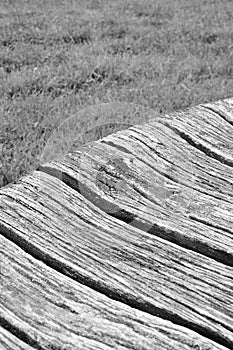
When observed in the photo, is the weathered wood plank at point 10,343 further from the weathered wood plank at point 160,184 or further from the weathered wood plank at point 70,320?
the weathered wood plank at point 160,184

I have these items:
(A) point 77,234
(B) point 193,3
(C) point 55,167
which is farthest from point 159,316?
(B) point 193,3

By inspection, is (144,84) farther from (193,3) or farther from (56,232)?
(56,232)

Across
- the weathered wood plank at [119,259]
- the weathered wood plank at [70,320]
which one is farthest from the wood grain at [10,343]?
the weathered wood plank at [119,259]

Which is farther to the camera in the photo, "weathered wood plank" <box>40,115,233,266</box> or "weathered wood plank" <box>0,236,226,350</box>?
"weathered wood plank" <box>40,115,233,266</box>

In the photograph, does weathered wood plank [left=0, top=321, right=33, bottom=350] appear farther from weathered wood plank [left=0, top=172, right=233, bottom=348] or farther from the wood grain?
weathered wood plank [left=0, top=172, right=233, bottom=348]

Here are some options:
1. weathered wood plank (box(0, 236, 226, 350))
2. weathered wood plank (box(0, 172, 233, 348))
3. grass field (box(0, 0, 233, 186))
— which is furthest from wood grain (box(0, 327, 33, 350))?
grass field (box(0, 0, 233, 186))

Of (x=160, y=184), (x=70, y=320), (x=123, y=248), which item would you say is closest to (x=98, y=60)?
(x=160, y=184)
